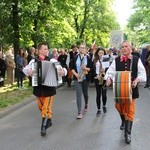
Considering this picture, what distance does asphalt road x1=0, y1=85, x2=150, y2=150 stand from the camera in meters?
8.30

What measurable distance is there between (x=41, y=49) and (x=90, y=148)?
2.41 metres

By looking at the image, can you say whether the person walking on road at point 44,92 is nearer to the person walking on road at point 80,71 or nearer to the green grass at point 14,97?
the person walking on road at point 80,71

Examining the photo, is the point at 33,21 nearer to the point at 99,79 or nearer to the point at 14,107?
the point at 14,107

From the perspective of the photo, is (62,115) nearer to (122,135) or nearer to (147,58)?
(122,135)

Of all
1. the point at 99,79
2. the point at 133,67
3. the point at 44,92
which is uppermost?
the point at 133,67

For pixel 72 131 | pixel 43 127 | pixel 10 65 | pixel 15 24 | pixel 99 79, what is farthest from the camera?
pixel 15 24

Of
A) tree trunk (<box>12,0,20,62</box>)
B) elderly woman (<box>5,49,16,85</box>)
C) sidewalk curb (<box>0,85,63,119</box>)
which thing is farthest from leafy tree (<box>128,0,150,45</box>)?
sidewalk curb (<box>0,85,63,119</box>)

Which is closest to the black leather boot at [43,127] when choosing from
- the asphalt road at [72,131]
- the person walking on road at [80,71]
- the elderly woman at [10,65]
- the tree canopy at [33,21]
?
the asphalt road at [72,131]

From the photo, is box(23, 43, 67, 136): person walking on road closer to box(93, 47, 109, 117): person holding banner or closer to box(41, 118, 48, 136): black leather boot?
box(41, 118, 48, 136): black leather boot

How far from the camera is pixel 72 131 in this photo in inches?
385

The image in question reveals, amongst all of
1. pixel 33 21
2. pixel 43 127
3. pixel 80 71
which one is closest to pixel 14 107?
pixel 80 71

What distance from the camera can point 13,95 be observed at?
658 inches

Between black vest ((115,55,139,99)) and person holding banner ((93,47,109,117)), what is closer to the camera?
black vest ((115,55,139,99))

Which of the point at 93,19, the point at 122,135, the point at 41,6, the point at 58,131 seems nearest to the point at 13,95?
the point at 58,131
